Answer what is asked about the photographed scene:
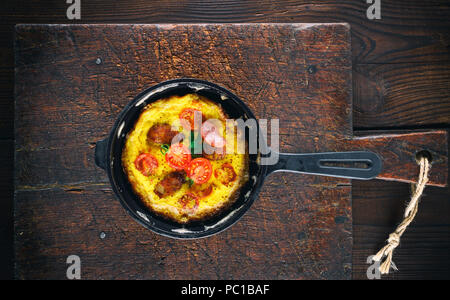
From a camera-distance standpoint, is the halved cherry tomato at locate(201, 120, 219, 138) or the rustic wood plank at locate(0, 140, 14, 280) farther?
the rustic wood plank at locate(0, 140, 14, 280)

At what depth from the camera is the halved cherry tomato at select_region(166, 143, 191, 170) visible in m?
1.63

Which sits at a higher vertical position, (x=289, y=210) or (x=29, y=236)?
(x=289, y=210)

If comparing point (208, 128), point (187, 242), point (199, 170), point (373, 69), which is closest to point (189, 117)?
point (208, 128)

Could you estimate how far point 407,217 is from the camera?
71.5 inches

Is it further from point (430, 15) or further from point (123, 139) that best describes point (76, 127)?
point (430, 15)

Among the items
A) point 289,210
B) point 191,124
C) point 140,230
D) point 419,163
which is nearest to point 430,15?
point 419,163

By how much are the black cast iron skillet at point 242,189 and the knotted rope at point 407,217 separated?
0.33m

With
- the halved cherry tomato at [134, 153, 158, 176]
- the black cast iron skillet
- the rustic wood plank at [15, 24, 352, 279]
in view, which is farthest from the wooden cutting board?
the halved cherry tomato at [134, 153, 158, 176]

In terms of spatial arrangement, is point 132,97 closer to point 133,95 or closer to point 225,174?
point 133,95

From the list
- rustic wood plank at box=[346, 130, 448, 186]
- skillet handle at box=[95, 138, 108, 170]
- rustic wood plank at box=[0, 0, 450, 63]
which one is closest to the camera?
skillet handle at box=[95, 138, 108, 170]

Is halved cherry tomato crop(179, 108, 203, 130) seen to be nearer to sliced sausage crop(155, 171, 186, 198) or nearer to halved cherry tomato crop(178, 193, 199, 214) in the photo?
sliced sausage crop(155, 171, 186, 198)

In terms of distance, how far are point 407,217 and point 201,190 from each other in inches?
A: 43.1

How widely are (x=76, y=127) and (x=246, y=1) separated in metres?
1.14

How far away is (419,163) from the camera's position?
177 centimetres
